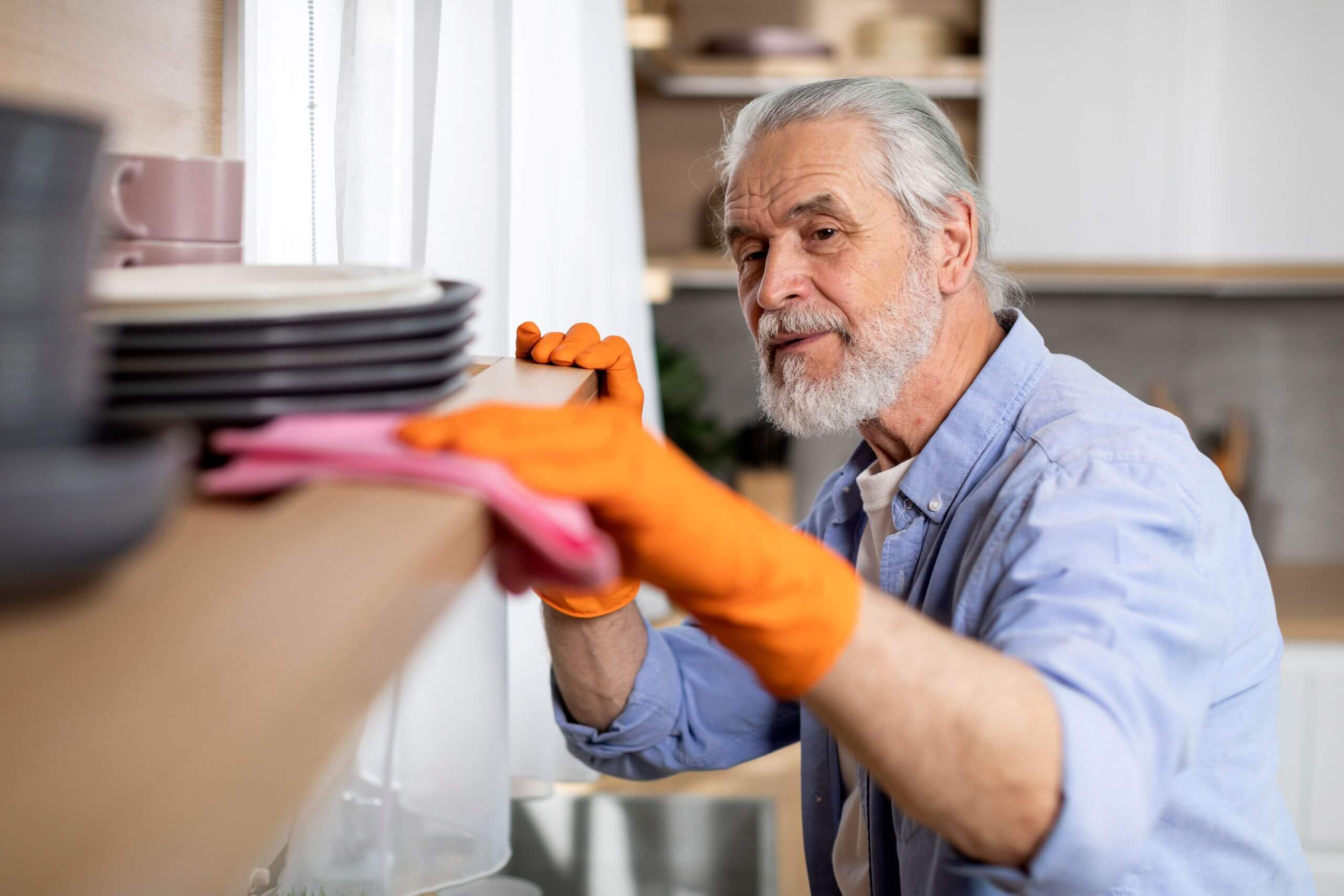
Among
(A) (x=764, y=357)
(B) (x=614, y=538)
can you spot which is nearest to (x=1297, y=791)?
(A) (x=764, y=357)

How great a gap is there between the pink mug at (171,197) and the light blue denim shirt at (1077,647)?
0.50 metres

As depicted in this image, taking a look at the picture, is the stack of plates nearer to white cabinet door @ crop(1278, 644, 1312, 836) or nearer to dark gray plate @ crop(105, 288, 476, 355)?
dark gray plate @ crop(105, 288, 476, 355)

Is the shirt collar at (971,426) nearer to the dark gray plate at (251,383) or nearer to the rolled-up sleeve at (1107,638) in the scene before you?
the rolled-up sleeve at (1107,638)

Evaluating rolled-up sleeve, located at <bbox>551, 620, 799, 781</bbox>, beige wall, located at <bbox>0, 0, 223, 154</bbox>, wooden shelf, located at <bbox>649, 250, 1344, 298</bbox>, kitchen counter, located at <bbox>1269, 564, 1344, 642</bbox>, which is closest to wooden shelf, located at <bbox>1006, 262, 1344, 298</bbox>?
wooden shelf, located at <bbox>649, 250, 1344, 298</bbox>

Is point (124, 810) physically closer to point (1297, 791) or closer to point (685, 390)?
point (685, 390)

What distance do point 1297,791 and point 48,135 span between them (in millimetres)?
2640

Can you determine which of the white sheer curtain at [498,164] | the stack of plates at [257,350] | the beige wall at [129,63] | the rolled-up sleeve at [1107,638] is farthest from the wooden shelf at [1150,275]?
the stack of plates at [257,350]

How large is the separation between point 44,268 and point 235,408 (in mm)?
101

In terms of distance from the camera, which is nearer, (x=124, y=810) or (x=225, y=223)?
(x=124, y=810)

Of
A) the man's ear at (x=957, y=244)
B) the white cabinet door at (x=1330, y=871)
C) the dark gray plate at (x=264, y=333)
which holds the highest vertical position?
the man's ear at (x=957, y=244)

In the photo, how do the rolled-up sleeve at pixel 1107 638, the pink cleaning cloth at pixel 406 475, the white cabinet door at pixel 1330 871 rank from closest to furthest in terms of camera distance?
the pink cleaning cloth at pixel 406 475, the rolled-up sleeve at pixel 1107 638, the white cabinet door at pixel 1330 871

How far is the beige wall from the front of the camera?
65 centimetres

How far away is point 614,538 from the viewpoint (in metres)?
0.45

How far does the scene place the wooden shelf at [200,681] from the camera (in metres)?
0.19
